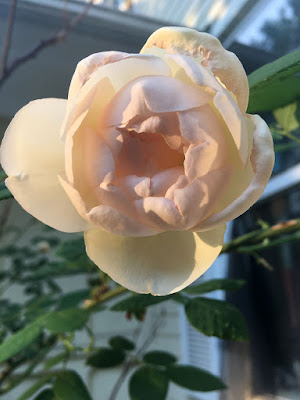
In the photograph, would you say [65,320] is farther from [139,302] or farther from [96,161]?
[96,161]

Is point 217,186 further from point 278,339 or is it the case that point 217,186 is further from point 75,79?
point 278,339

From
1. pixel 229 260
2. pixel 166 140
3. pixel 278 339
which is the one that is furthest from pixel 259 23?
pixel 166 140

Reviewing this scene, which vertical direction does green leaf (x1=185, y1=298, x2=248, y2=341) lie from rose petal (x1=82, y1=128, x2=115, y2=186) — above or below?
below

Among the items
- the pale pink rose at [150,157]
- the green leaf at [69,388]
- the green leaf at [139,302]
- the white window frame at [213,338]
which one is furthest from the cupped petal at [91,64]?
the white window frame at [213,338]

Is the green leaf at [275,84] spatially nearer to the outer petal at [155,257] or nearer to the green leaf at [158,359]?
the outer petal at [155,257]

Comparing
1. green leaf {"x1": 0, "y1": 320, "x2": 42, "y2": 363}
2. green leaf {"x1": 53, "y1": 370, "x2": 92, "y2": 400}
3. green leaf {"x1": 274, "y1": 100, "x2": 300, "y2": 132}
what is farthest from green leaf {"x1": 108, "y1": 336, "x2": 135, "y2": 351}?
green leaf {"x1": 274, "y1": 100, "x2": 300, "y2": 132}

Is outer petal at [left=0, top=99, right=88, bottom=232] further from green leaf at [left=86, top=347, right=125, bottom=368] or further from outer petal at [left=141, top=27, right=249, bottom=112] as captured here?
green leaf at [left=86, top=347, right=125, bottom=368]

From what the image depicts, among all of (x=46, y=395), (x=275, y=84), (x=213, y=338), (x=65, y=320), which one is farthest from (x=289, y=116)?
(x=213, y=338)
